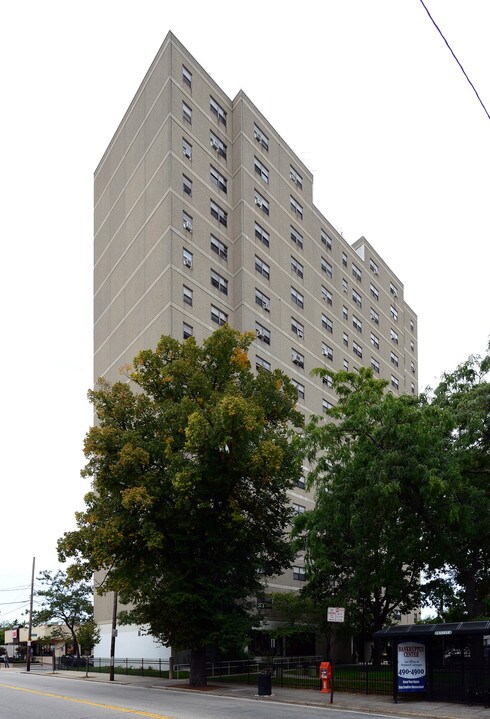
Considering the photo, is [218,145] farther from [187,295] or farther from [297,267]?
[187,295]

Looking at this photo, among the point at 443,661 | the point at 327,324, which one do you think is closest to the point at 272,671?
the point at 443,661

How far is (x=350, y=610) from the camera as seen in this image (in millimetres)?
45625

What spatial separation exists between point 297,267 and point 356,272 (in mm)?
15492

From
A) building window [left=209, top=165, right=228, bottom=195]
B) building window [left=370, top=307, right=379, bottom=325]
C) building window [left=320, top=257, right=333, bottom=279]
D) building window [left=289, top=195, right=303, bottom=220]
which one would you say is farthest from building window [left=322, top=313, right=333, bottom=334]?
building window [left=209, top=165, right=228, bottom=195]

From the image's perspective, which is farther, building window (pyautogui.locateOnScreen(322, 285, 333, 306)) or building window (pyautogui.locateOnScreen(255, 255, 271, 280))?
building window (pyautogui.locateOnScreen(322, 285, 333, 306))

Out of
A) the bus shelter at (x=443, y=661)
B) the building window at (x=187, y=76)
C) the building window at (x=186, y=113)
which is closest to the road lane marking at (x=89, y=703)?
the bus shelter at (x=443, y=661)

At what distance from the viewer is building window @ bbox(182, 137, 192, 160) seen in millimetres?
53578

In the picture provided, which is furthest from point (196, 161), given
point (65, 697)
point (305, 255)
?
point (65, 697)

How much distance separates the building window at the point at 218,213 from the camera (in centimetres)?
5541

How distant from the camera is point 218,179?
2237 inches

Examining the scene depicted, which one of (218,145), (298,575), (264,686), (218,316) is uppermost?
(218,145)

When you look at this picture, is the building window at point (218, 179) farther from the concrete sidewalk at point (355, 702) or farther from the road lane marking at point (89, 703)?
the road lane marking at point (89, 703)

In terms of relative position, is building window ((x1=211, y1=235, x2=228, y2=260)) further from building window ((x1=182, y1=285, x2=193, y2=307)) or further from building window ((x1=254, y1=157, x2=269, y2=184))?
building window ((x1=254, y1=157, x2=269, y2=184))

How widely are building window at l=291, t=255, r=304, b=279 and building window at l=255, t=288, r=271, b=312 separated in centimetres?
609
